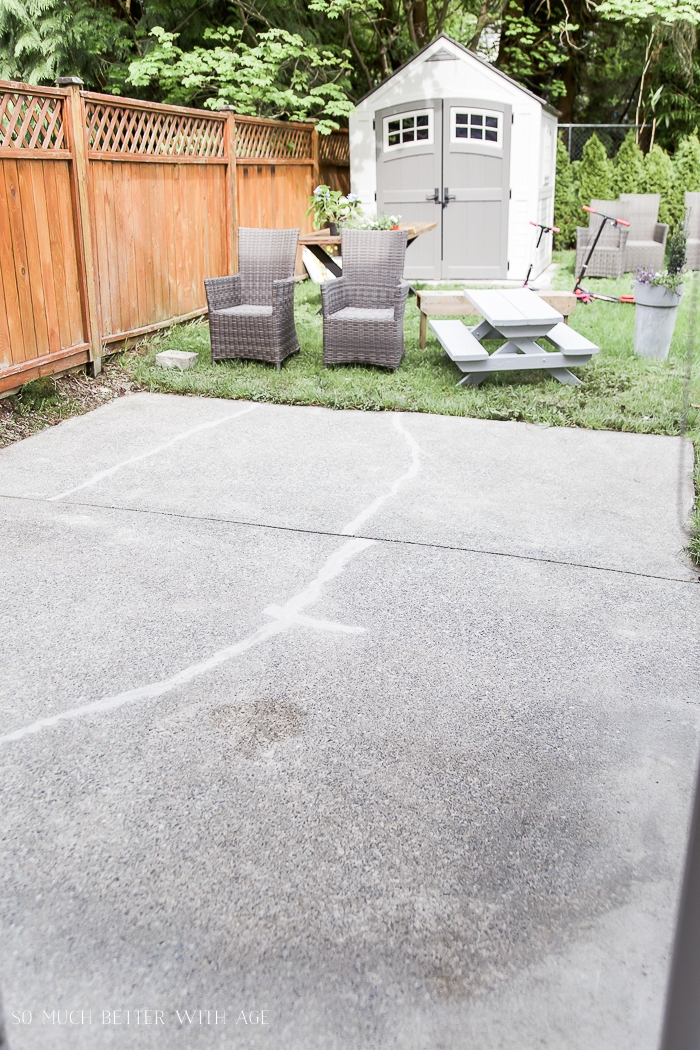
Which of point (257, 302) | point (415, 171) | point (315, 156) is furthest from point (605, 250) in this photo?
point (257, 302)

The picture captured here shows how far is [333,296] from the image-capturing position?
23.4ft

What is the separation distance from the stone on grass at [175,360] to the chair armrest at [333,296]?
1.12 metres

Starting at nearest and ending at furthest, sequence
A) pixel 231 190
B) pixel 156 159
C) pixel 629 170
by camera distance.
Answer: pixel 156 159 → pixel 231 190 → pixel 629 170

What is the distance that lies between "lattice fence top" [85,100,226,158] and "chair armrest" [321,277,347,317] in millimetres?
1918

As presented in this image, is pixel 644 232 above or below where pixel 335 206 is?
below

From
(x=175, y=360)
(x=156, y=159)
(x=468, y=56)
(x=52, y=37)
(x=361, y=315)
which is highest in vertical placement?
(x=52, y=37)

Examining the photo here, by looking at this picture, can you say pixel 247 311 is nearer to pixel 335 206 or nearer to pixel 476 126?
pixel 335 206

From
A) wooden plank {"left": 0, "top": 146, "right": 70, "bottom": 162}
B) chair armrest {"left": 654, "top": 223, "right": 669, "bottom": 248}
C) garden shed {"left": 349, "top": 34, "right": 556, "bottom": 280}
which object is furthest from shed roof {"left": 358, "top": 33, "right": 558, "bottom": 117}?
wooden plank {"left": 0, "top": 146, "right": 70, "bottom": 162}

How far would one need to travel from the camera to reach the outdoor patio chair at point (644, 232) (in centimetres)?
1201

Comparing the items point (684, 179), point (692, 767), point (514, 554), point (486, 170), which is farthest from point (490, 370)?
point (684, 179)

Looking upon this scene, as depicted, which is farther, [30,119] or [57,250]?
[57,250]

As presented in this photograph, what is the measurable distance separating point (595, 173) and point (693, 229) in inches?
83.6

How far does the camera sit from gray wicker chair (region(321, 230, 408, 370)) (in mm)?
6922

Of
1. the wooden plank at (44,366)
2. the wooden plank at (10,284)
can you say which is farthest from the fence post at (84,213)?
the wooden plank at (10,284)
